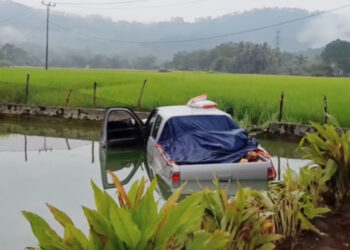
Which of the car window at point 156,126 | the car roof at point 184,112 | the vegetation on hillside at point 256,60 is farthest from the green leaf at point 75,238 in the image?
the vegetation on hillside at point 256,60

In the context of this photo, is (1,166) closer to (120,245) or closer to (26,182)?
(26,182)

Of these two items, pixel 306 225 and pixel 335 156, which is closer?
pixel 306 225

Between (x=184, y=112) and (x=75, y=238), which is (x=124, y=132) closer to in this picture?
(x=184, y=112)

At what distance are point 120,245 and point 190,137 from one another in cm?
486

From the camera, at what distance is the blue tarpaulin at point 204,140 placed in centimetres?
607

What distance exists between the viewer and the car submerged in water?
18.5 feet

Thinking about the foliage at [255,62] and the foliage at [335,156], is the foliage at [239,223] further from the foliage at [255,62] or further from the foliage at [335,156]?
the foliage at [255,62]

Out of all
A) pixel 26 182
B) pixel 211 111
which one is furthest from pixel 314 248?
pixel 26 182

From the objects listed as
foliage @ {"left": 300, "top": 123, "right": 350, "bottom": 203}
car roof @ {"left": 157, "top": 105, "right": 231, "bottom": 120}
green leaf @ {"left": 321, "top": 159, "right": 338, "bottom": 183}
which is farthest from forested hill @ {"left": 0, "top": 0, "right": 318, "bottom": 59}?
green leaf @ {"left": 321, "top": 159, "right": 338, "bottom": 183}

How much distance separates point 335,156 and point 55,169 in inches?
209

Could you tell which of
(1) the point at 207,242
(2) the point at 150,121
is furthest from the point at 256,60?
(1) the point at 207,242

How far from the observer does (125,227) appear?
5.82 feet

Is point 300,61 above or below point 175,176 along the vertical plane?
above

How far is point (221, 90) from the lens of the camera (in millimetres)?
19922
